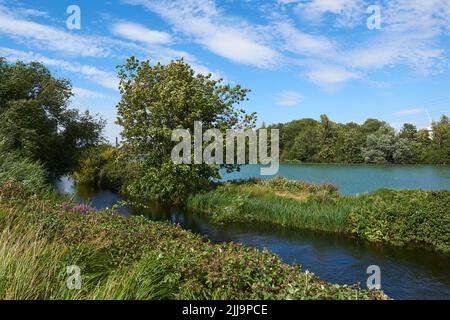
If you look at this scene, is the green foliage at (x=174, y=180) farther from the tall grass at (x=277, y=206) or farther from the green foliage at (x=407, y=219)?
the green foliage at (x=407, y=219)

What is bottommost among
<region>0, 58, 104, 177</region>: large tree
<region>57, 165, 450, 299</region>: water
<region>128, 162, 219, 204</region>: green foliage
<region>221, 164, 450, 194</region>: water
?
<region>57, 165, 450, 299</region>: water

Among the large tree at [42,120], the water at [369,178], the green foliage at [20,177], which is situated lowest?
the water at [369,178]

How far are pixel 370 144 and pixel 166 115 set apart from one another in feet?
227


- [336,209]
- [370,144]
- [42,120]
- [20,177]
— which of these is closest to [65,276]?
[20,177]

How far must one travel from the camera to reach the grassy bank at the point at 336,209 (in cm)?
1483

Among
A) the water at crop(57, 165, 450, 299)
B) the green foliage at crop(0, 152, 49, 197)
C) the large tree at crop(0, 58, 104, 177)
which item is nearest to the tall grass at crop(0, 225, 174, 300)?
the green foliage at crop(0, 152, 49, 197)

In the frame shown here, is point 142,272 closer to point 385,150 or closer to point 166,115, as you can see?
point 166,115

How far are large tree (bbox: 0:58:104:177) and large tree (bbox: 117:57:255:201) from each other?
4.22 metres

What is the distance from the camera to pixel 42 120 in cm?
2397

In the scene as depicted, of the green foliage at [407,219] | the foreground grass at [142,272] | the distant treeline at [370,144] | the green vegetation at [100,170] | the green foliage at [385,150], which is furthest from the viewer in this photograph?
the distant treeline at [370,144]

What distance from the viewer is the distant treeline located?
270 feet

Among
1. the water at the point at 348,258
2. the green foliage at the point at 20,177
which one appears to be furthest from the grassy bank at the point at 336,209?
the green foliage at the point at 20,177

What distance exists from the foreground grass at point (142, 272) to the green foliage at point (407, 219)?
10030mm

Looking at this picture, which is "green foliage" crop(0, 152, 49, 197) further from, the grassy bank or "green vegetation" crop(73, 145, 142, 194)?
"green vegetation" crop(73, 145, 142, 194)
